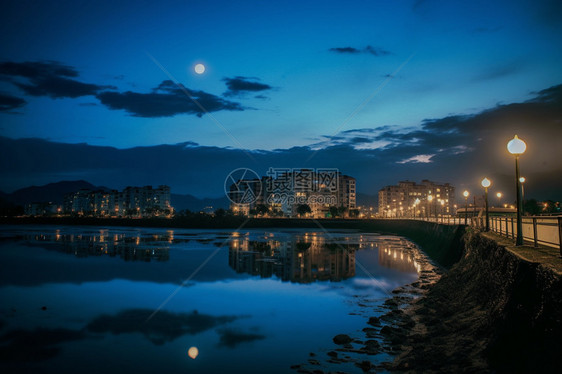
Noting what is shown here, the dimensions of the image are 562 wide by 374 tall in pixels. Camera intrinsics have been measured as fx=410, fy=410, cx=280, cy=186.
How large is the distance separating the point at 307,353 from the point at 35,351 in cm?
749

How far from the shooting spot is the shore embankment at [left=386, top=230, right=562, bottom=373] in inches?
270

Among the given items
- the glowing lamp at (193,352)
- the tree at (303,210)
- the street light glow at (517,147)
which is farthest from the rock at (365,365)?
the tree at (303,210)

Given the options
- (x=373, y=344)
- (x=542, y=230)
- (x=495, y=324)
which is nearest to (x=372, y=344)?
(x=373, y=344)

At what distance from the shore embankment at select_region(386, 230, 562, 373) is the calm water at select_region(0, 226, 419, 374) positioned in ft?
4.88

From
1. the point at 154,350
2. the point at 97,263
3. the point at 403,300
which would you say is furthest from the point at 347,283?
the point at 97,263

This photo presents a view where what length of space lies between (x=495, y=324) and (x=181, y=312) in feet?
37.4

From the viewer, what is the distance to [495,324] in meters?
9.15

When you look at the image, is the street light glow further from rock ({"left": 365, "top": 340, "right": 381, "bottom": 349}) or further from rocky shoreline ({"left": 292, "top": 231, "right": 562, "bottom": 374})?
rock ({"left": 365, "top": 340, "right": 381, "bottom": 349})

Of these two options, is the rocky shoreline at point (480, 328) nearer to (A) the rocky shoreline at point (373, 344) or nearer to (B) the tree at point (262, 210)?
(A) the rocky shoreline at point (373, 344)

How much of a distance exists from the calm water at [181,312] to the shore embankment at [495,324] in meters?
1.49

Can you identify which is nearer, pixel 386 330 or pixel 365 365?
pixel 365 365

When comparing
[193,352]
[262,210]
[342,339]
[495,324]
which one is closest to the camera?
[495,324]

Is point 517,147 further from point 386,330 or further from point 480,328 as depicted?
point 386,330

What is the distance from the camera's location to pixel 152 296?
19.2 m
